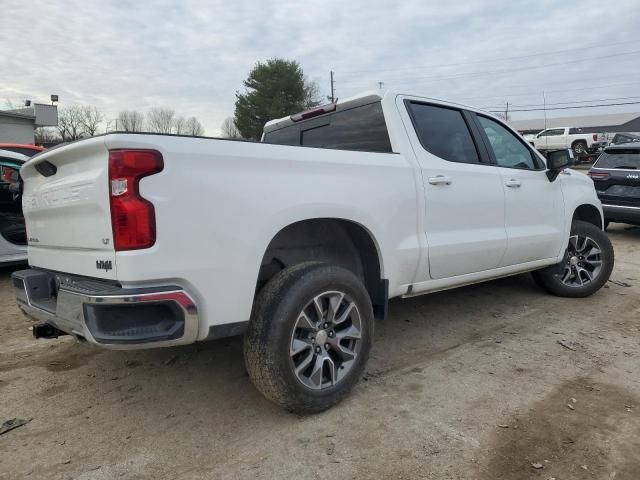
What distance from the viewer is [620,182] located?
28.9ft

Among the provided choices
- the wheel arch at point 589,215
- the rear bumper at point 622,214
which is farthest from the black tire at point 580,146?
the wheel arch at point 589,215

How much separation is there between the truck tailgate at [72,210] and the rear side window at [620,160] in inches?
361

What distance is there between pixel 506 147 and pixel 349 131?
61.6 inches

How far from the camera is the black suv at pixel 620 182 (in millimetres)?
8594

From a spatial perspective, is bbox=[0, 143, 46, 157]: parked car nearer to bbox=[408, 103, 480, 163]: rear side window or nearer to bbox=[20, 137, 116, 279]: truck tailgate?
bbox=[20, 137, 116, 279]: truck tailgate

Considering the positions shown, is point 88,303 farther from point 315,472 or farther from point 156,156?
point 315,472

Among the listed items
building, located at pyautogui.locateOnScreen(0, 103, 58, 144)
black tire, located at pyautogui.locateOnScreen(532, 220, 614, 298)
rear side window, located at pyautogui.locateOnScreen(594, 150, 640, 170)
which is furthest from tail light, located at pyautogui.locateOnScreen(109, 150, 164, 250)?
building, located at pyautogui.locateOnScreen(0, 103, 58, 144)

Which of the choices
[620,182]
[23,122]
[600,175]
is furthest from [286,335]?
[23,122]

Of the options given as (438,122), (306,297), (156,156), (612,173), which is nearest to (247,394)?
(306,297)

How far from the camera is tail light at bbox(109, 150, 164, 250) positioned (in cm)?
220

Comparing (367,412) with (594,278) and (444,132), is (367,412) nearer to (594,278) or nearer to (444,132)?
(444,132)

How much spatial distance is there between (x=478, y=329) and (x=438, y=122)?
5.91ft

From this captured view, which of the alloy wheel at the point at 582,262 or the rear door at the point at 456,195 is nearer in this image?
the rear door at the point at 456,195

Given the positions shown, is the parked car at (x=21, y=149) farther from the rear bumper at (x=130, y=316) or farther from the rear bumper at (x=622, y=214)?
the rear bumper at (x=622, y=214)
